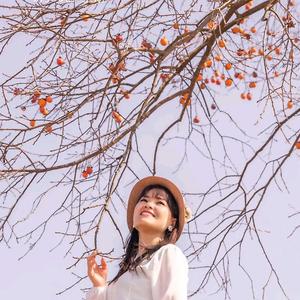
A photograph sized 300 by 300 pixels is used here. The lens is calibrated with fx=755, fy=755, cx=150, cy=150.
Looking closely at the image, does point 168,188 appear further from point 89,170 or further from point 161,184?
point 89,170

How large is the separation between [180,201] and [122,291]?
0.56 meters

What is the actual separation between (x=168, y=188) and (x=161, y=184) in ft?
0.13

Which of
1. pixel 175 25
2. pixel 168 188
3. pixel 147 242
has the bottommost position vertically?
pixel 147 242

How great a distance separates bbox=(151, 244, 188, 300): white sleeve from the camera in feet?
9.91

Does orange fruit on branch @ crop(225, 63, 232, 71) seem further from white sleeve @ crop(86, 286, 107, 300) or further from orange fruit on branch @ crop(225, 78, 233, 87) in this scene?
white sleeve @ crop(86, 286, 107, 300)

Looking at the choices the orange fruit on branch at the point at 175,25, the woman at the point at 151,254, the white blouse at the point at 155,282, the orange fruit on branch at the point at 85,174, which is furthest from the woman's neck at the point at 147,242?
the orange fruit on branch at the point at 175,25

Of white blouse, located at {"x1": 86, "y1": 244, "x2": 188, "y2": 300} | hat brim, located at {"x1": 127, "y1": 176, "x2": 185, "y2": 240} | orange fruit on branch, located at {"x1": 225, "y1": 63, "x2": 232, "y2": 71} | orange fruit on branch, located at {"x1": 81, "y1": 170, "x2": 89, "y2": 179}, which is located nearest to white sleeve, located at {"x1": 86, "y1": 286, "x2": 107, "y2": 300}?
white blouse, located at {"x1": 86, "y1": 244, "x2": 188, "y2": 300}

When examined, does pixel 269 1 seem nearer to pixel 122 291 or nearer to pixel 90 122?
pixel 90 122

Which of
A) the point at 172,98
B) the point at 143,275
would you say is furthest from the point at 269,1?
the point at 143,275

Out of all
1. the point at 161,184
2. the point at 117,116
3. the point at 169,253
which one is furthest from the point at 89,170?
the point at 169,253

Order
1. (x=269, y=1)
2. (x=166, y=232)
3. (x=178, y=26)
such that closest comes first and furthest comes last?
1. (x=166, y=232)
2. (x=269, y=1)
3. (x=178, y=26)

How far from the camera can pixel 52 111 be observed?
15.8 feet

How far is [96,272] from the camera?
3246 millimetres

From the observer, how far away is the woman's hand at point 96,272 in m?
3.21
